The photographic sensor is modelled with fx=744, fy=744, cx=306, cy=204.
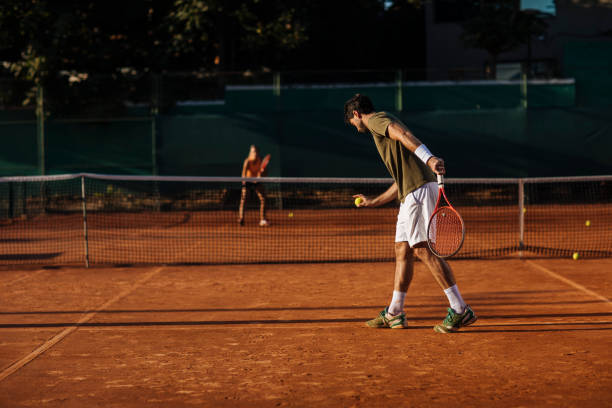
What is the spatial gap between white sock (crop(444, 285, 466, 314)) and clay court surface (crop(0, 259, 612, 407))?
0.74 ft

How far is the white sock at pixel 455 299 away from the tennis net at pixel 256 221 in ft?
13.0

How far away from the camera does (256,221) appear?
48.6 feet

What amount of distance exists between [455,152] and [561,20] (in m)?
11.6

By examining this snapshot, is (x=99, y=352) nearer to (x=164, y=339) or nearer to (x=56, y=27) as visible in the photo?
(x=164, y=339)

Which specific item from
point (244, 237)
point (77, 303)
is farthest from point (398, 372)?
point (244, 237)

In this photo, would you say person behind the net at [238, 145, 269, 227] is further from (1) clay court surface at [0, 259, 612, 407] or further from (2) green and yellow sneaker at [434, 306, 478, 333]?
(2) green and yellow sneaker at [434, 306, 478, 333]

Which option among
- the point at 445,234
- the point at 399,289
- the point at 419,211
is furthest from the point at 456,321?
the point at 419,211

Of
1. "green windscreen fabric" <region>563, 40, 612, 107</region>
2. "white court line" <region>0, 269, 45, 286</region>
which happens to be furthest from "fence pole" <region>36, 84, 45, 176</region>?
"green windscreen fabric" <region>563, 40, 612, 107</region>

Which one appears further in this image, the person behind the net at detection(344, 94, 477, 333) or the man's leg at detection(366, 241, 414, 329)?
the man's leg at detection(366, 241, 414, 329)

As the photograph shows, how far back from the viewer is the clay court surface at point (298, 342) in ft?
14.0

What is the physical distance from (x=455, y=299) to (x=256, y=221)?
946cm

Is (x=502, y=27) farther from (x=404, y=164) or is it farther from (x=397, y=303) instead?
(x=397, y=303)

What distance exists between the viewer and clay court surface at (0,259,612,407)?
14.0 feet

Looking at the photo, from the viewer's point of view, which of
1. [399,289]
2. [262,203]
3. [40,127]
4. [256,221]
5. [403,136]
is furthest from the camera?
[40,127]
